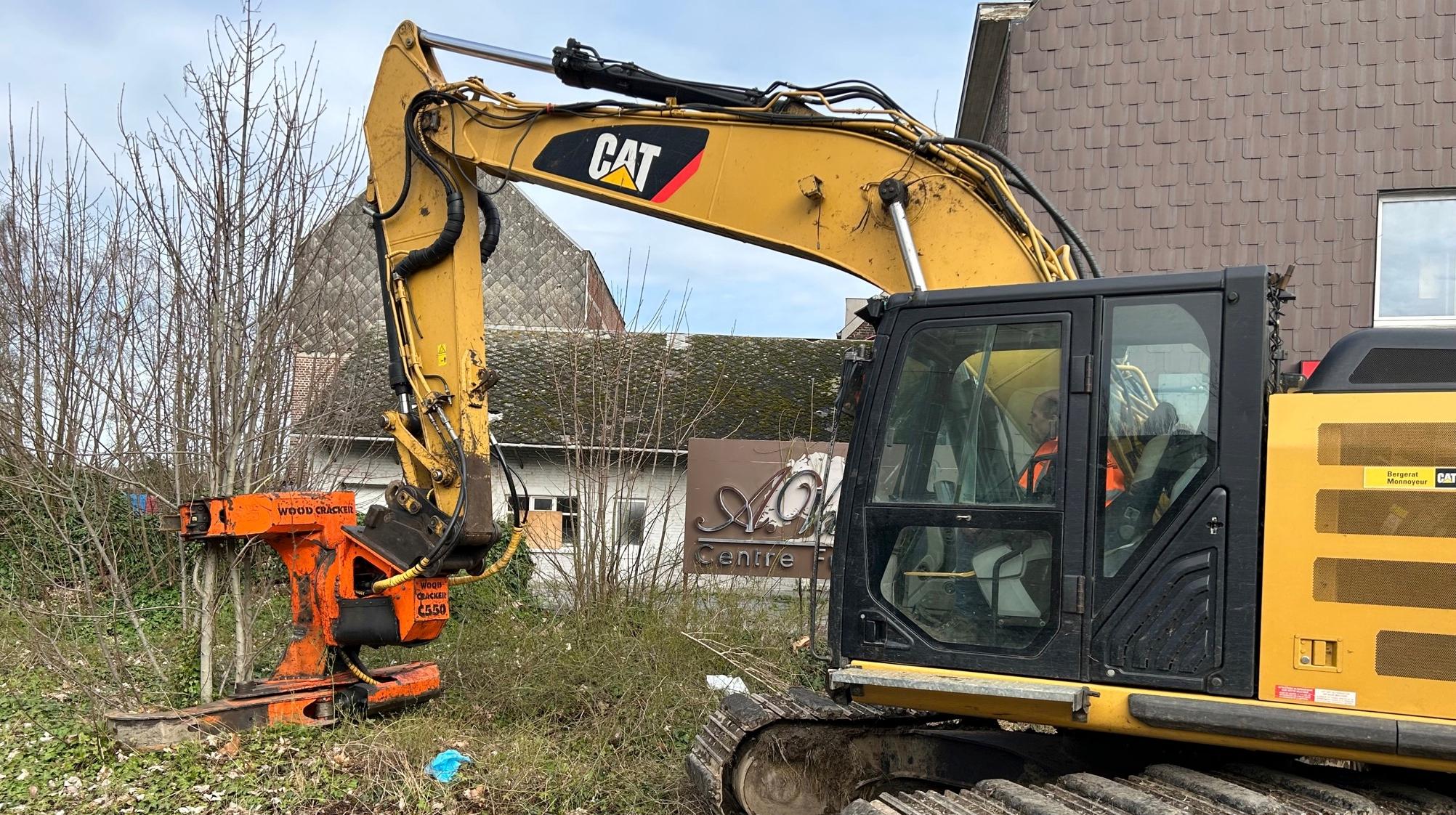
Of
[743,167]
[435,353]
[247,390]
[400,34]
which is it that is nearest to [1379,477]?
[743,167]

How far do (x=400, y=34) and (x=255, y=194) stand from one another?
1590mm

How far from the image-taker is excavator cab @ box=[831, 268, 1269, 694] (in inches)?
148

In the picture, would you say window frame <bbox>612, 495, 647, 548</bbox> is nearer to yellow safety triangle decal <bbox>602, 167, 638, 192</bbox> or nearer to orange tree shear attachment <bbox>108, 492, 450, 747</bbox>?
orange tree shear attachment <bbox>108, 492, 450, 747</bbox>

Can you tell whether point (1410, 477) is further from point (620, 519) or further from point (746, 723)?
point (620, 519)

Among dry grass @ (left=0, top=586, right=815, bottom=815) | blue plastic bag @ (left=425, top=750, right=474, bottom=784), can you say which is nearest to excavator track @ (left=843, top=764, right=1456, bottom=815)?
dry grass @ (left=0, top=586, right=815, bottom=815)

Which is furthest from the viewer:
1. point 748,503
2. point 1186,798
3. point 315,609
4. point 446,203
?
point 748,503

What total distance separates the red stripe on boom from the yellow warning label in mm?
3195

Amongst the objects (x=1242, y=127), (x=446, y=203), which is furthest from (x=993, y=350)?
(x=1242, y=127)

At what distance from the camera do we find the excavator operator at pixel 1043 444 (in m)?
4.00

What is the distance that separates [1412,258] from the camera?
1041cm

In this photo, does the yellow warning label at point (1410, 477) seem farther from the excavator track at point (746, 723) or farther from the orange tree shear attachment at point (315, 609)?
the orange tree shear attachment at point (315, 609)

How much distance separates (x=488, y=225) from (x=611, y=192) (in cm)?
111

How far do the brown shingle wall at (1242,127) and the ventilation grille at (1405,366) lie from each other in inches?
286

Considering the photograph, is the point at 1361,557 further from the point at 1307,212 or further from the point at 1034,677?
the point at 1307,212
